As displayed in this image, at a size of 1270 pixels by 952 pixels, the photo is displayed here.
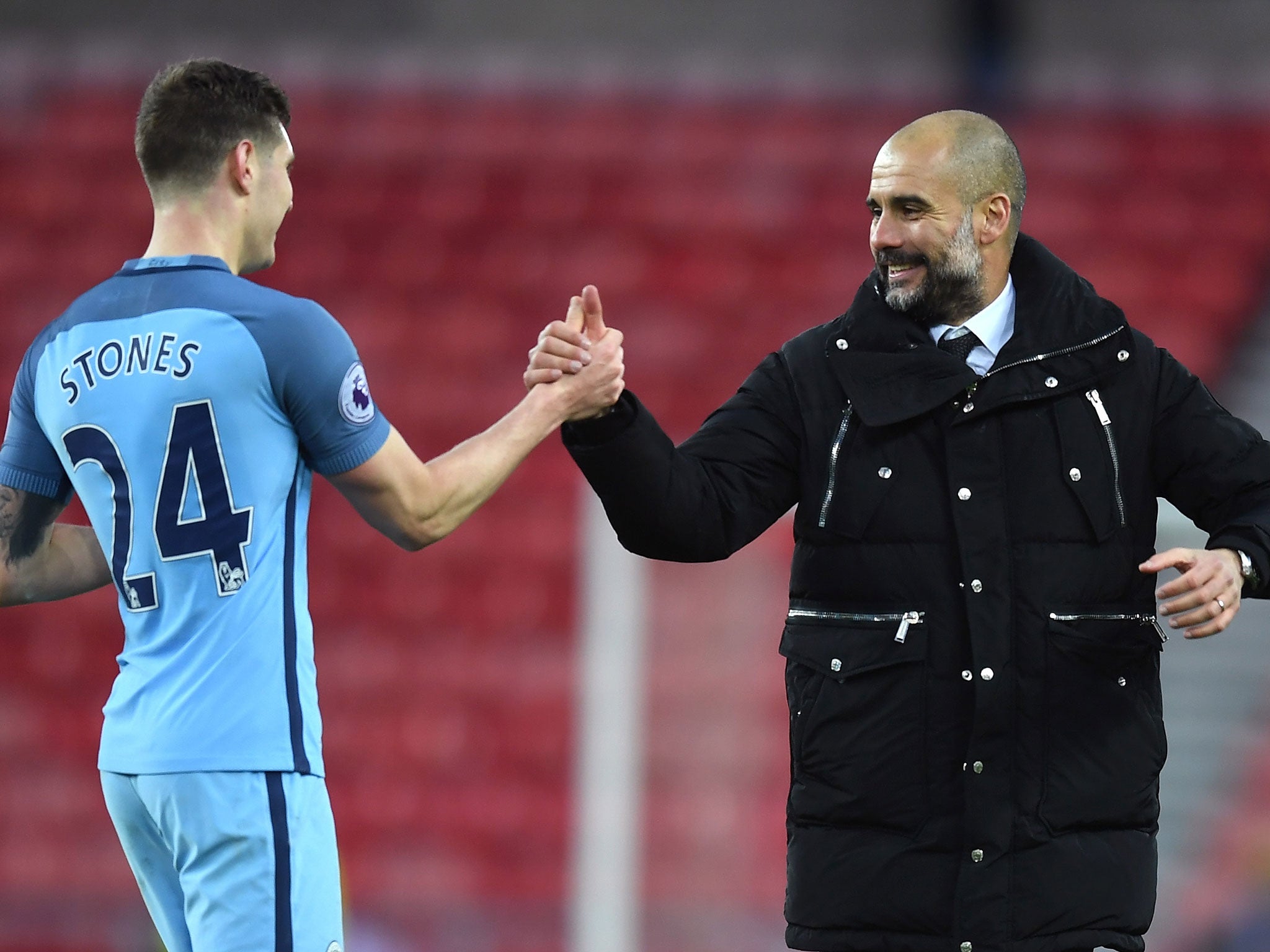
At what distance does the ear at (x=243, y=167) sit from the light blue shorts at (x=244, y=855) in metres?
0.79

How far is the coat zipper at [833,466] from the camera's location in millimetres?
2598

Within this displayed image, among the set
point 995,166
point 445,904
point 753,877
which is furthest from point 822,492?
point 445,904

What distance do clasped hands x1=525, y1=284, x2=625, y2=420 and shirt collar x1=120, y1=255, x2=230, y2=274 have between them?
0.50m

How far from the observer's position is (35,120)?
755cm

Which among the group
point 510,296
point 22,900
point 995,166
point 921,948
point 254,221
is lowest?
point 22,900

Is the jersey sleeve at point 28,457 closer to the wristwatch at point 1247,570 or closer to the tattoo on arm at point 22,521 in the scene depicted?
the tattoo on arm at point 22,521

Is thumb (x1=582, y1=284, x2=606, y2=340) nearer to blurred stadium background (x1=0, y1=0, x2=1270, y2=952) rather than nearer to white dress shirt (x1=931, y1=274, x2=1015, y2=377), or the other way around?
white dress shirt (x1=931, y1=274, x2=1015, y2=377)

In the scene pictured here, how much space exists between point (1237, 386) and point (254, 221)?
5403 millimetres

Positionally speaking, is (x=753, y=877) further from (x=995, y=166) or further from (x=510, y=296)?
(x=510, y=296)

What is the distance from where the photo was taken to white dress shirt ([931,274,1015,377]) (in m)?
2.66

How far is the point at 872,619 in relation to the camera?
8.30 ft

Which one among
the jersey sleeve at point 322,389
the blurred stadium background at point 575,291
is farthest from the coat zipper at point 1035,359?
the blurred stadium background at point 575,291

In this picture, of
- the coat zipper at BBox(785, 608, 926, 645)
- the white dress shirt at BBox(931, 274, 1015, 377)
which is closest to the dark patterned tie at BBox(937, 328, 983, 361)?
the white dress shirt at BBox(931, 274, 1015, 377)

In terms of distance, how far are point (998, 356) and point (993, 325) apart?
0.10m
